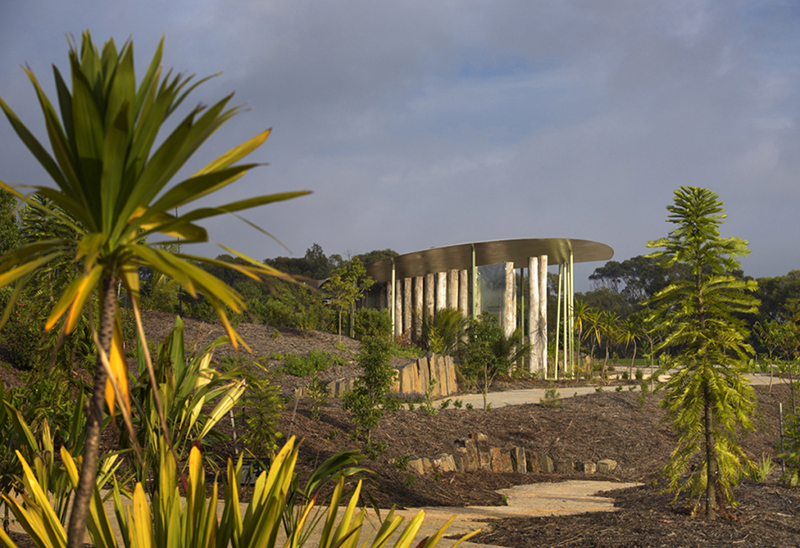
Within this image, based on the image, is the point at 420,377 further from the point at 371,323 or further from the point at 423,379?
the point at 371,323

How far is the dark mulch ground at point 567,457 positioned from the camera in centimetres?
356

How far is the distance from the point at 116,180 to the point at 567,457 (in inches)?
286

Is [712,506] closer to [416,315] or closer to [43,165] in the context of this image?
[43,165]

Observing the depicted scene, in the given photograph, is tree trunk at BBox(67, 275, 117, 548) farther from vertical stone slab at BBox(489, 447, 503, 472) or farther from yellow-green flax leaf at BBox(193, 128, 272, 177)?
vertical stone slab at BBox(489, 447, 503, 472)

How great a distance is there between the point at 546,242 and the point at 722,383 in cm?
1137

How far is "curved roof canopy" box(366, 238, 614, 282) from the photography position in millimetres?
15250

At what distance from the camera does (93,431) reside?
4.79 ft

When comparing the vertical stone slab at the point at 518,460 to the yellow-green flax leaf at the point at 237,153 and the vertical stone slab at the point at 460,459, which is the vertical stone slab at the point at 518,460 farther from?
the yellow-green flax leaf at the point at 237,153

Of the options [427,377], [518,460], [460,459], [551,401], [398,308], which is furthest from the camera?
[398,308]

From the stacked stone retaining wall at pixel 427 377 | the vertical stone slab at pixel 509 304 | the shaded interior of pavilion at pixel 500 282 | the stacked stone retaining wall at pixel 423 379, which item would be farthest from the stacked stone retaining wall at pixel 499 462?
the vertical stone slab at pixel 509 304

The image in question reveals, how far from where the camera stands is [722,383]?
12.7 feet

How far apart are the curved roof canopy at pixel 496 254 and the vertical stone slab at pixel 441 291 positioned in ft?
1.05

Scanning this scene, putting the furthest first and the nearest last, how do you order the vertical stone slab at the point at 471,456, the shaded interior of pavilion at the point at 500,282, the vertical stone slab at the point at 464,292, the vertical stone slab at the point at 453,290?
the vertical stone slab at the point at 453,290, the vertical stone slab at the point at 464,292, the shaded interior of pavilion at the point at 500,282, the vertical stone slab at the point at 471,456

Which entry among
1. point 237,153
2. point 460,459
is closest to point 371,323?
point 460,459
